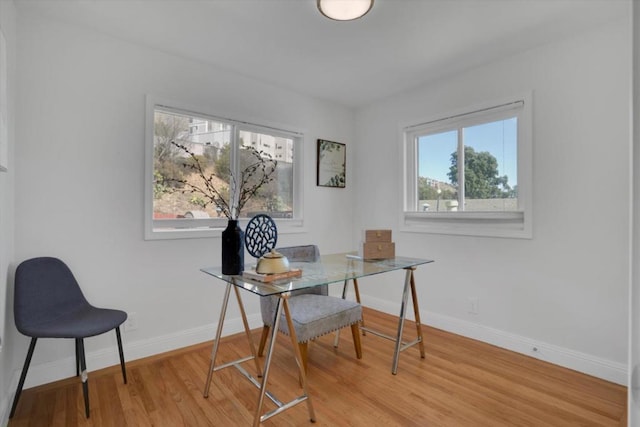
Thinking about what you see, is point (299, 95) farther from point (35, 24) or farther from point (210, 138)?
point (35, 24)

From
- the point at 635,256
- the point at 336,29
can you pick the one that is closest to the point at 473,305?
the point at 336,29

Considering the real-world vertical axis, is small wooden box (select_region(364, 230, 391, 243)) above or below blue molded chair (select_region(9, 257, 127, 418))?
above

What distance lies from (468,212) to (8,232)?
329 centimetres

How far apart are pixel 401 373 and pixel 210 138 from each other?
2.43m

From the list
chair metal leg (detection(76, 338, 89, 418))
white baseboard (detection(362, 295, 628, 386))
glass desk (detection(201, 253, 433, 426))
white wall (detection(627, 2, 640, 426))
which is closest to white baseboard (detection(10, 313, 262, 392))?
chair metal leg (detection(76, 338, 89, 418))

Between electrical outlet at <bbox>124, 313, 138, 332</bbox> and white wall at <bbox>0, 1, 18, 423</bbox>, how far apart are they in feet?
2.02

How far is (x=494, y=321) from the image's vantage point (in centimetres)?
280

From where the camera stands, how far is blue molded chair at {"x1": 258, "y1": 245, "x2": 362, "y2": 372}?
212 centimetres

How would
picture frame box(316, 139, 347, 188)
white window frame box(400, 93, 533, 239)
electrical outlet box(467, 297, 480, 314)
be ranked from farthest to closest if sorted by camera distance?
picture frame box(316, 139, 347, 188) → electrical outlet box(467, 297, 480, 314) → white window frame box(400, 93, 533, 239)

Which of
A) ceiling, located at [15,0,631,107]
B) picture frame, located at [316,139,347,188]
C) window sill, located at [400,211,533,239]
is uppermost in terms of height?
ceiling, located at [15,0,631,107]

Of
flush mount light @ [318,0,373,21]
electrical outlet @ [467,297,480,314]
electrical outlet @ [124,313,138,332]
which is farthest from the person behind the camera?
electrical outlet @ [467,297,480,314]

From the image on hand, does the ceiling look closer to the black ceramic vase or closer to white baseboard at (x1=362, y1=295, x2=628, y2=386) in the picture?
the black ceramic vase

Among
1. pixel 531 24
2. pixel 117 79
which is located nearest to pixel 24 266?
pixel 117 79

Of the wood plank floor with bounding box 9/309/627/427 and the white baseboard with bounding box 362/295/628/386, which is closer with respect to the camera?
the wood plank floor with bounding box 9/309/627/427
